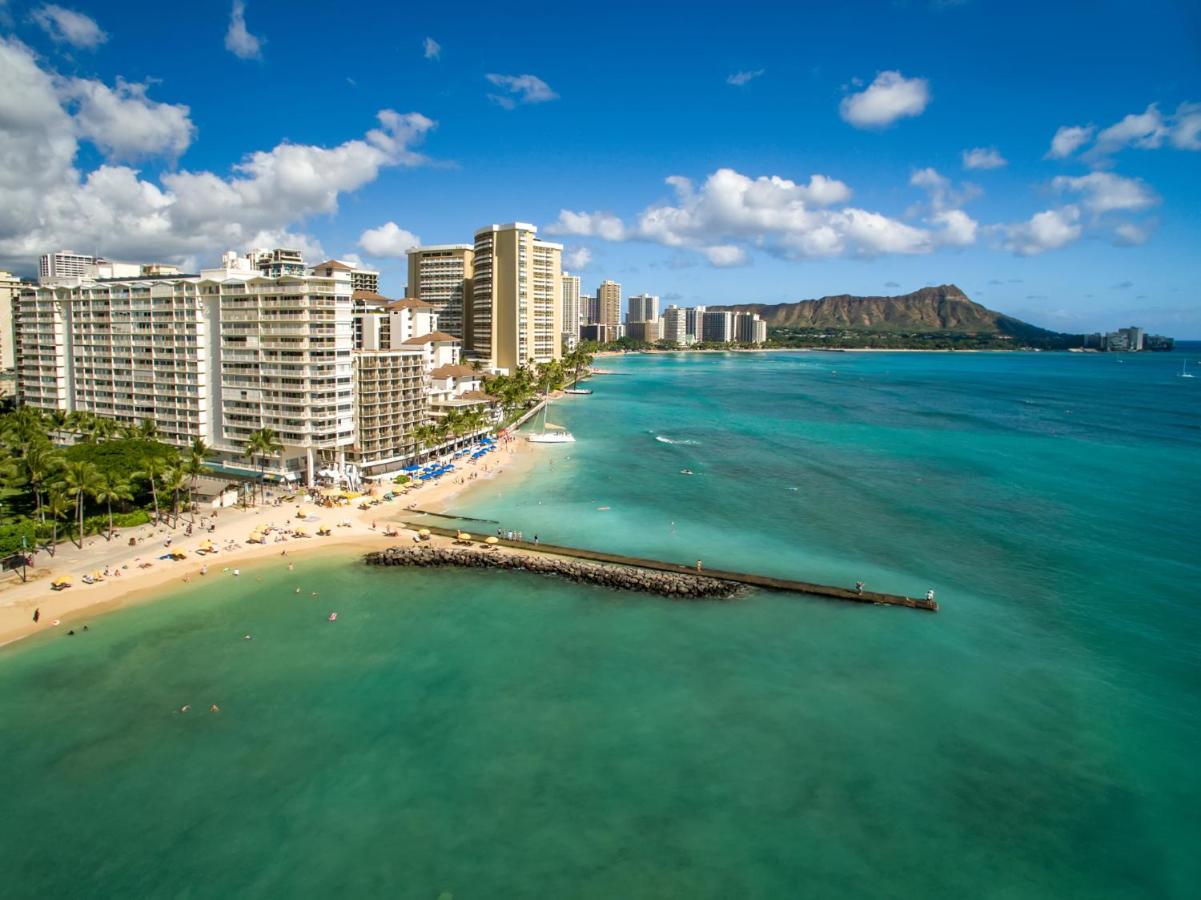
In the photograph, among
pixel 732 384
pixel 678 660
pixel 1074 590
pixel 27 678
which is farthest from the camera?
pixel 732 384

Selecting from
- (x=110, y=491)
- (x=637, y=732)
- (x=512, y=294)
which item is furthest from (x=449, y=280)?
(x=637, y=732)

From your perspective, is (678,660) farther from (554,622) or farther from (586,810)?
(586,810)

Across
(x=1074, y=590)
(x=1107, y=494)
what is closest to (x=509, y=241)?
(x=1107, y=494)

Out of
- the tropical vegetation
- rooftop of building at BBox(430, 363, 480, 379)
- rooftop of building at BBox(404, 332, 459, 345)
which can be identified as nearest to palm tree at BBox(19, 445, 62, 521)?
the tropical vegetation

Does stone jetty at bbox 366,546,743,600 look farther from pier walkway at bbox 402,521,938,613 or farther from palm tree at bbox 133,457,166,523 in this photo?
palm tree at bbox 133,457,166,523

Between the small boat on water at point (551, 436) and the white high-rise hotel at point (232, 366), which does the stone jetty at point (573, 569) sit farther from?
the small boat on water at point (551, 436)

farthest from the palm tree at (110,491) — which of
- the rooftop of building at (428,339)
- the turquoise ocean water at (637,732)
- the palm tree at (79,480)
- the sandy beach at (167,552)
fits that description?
the rooftop of building at (428,339)
